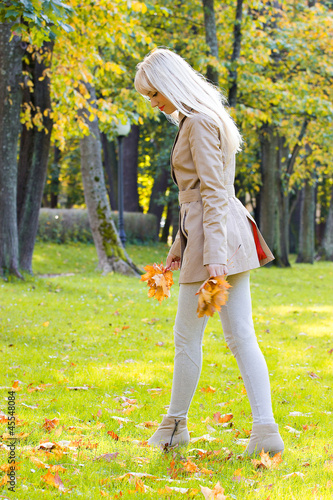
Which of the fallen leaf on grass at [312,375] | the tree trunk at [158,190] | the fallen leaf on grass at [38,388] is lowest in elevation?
the fallen leaf on grass at [312,375]

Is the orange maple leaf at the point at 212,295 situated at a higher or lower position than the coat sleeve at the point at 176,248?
lower

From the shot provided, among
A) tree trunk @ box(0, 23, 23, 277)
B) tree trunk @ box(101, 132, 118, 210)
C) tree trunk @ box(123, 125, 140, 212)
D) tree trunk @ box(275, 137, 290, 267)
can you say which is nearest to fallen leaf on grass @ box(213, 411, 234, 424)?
tree trunk @ box(0, 23, 23, 277)

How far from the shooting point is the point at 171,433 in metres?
3.23

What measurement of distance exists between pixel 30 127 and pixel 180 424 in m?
8.71

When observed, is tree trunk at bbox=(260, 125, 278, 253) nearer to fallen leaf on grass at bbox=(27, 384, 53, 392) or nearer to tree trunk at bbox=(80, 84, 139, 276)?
tree trunk at bbox=(80, 84, 139, 276)

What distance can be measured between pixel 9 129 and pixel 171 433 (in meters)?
7.63

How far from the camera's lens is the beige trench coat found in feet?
9.55

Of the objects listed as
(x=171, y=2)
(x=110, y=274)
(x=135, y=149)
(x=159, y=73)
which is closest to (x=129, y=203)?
(x=135, y=149)

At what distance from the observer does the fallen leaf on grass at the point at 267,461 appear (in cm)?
299

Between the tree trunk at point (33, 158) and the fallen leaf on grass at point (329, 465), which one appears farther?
the tree trunk at point (33, 158)

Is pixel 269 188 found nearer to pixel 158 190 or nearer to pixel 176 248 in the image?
pixel 158 190

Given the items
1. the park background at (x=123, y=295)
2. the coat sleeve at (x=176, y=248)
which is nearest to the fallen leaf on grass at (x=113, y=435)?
the park background at (x=123, y=295)

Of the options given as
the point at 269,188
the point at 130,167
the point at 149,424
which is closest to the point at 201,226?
the point at 149,424

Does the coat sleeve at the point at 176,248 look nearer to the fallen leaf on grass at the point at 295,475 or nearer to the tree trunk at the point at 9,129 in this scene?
the fallen leaf on grass at the point at 295,475
